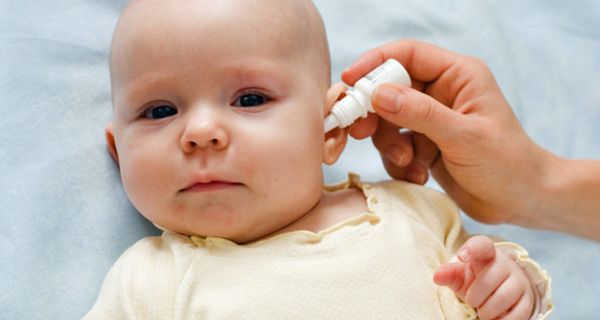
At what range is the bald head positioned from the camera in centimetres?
121

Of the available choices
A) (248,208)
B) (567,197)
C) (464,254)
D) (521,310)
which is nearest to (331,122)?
(248,208)

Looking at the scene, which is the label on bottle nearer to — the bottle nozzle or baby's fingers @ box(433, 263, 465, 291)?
the bottle nozzle

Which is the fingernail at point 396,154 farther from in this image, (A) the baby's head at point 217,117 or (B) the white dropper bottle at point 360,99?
(A) the baby's head at point 217,117

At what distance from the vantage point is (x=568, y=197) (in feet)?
5.12

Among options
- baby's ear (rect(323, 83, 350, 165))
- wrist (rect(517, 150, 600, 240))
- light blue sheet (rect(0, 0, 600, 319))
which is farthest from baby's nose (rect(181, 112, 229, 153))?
wrist (rect(517, 150, 600, 240))

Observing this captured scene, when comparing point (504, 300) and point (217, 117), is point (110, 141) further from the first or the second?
point (504, 300)

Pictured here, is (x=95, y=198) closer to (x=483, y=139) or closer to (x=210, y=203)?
(x=210, y=203)

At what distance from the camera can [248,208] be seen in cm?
119

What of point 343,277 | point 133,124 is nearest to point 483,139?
point 343,277

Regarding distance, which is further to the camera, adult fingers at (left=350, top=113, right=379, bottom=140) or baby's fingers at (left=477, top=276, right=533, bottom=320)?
adult fingers at (left=350, top=113, right=379, bottom=140)

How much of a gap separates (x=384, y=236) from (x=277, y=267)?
0.20 meters

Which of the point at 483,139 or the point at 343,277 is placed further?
the point at 483,139

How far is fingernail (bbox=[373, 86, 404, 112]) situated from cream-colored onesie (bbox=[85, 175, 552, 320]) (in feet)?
0.61

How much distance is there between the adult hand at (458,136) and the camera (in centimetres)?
136
